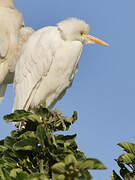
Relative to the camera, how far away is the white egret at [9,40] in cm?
675

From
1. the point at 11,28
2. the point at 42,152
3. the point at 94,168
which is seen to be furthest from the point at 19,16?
the point at 94,168

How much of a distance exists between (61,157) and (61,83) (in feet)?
7.97

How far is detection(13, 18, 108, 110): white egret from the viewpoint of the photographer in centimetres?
578

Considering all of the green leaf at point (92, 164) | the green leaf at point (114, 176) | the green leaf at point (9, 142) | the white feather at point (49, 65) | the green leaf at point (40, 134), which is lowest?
the green leaf at point (92, 164)

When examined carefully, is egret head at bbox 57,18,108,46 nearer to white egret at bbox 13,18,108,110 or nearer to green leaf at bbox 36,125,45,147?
white egret at bbox 13,18,108,110

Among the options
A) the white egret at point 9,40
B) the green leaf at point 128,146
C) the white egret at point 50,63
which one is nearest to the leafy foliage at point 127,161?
the green leaf at point 128,146

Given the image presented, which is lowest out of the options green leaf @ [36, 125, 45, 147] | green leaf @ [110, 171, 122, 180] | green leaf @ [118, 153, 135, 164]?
green leaf @ [110, 171, 122, 180]

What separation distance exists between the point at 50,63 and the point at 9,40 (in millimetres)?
1200

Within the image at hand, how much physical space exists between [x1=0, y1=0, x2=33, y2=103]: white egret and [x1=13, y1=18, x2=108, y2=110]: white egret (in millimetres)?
831

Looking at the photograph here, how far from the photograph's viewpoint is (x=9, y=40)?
6.80 meters

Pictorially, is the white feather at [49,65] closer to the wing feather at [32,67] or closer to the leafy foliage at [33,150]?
the wing feather at [32,67]

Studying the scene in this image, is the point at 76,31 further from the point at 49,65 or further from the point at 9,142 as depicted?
the point at 9,142

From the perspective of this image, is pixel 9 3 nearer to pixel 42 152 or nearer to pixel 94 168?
pixel 42 152

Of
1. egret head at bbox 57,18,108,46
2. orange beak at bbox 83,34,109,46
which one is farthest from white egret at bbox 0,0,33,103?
orange beak at bbox 83,34,109,46
